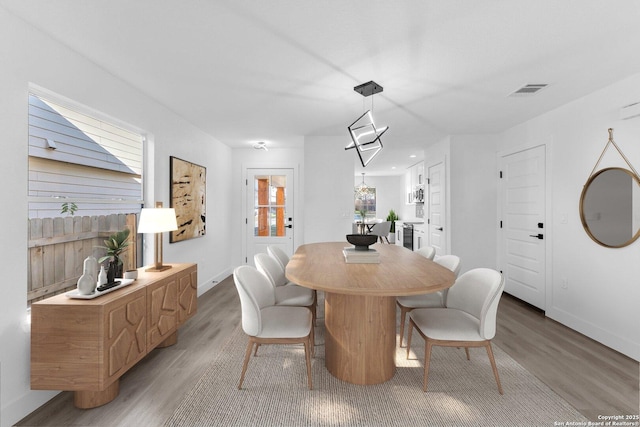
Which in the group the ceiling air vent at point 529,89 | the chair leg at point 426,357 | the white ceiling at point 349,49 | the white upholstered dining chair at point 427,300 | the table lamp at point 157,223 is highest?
the ceiling air vent at point 529,89

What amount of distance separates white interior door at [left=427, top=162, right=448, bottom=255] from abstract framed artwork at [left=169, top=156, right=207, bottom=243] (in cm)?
377

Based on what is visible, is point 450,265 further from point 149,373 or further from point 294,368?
point 149,373

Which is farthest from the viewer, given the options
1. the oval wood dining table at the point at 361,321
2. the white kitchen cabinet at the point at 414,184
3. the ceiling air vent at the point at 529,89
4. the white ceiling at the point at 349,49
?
the white kitchen cabinet at the point at 414,184

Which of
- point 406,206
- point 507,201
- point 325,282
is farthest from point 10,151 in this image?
point 406,206

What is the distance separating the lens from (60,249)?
7.03ft

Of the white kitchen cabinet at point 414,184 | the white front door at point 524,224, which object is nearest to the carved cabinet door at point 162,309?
the white front door at point 524,224

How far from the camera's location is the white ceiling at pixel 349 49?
1.70m

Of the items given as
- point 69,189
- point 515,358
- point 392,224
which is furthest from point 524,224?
point 392,224

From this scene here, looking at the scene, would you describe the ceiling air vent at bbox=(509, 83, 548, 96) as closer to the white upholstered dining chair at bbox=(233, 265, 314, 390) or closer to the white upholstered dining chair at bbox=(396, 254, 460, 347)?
the white upholstered dining chair at bbox=(396, 254, 460, 347)

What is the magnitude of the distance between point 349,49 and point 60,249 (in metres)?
2.55

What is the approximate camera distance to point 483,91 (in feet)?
9.53

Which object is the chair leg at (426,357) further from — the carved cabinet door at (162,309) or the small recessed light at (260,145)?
the small recessed light at (260,145)

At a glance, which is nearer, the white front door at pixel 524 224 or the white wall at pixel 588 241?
the white wall at pixel 588 241

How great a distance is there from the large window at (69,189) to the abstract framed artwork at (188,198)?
0.76 metres
